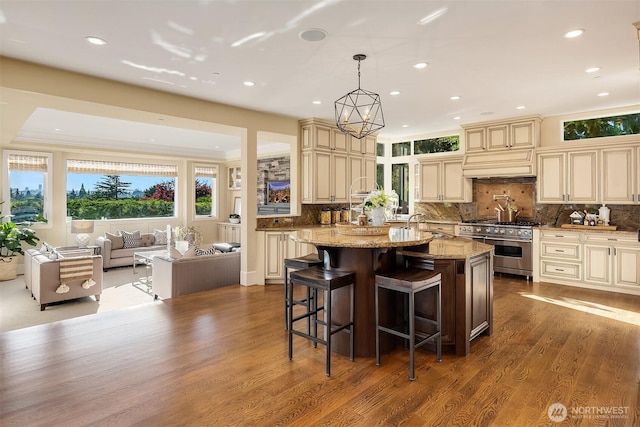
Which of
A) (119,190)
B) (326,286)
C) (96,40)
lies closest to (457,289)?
(326,286)

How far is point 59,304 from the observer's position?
557 cm

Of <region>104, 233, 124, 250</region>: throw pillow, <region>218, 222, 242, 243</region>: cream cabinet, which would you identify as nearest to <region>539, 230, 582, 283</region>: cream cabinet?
<region>218, 222, 242, 243</region>: cream cabinet

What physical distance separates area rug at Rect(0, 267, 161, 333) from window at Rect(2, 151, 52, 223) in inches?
58.2

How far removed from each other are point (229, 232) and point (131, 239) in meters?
2.77

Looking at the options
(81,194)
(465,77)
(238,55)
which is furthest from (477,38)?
(81,194)

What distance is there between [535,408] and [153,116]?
495 cm

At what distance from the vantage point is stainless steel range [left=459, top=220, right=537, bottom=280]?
19.7 feet

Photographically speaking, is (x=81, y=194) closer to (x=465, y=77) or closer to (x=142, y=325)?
Result: (x=142, y=325)

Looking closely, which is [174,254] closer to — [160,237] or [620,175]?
[160,237]

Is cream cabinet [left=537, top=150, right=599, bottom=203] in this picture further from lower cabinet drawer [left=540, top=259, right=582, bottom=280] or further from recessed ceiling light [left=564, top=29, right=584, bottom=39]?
recessed ceiling light [left=564, top=29, right=584, bottom=39]

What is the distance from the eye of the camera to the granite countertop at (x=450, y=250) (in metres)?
3.14

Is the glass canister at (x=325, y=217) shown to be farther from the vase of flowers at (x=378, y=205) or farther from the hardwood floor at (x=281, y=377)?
the vase of flowers at (x=378, y=205)

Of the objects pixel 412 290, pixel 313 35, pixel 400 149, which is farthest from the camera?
pixel 400 149

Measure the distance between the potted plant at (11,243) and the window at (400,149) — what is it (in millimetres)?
7554
